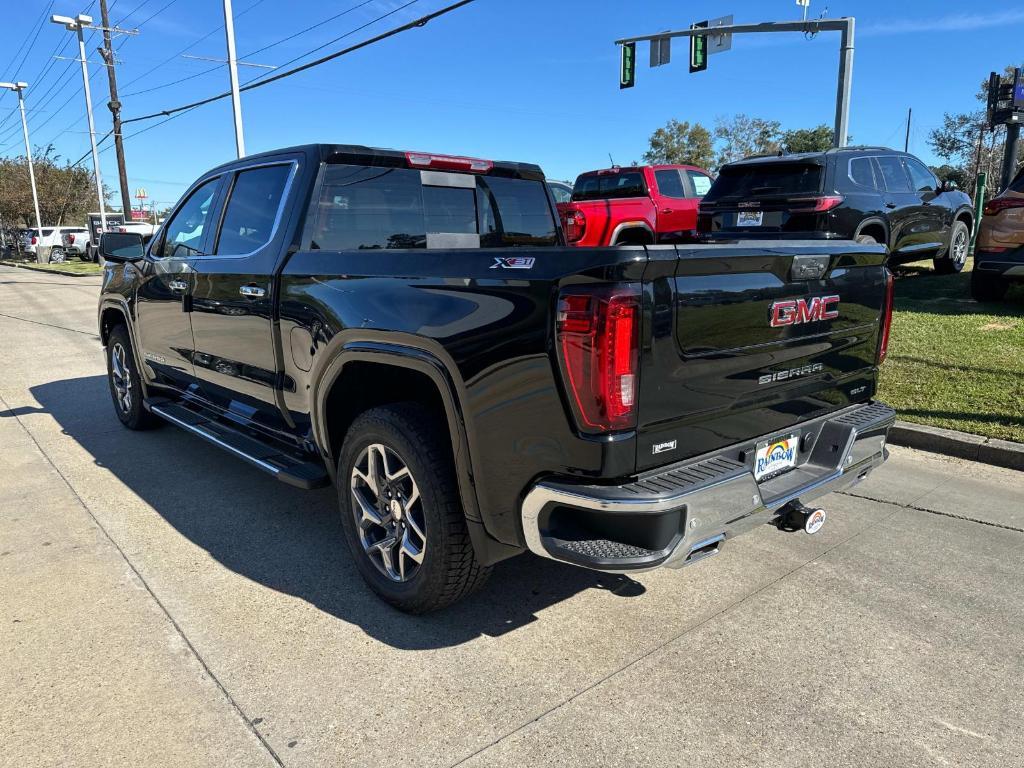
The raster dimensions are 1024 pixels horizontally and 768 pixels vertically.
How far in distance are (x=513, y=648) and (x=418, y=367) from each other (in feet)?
Result: 3.82

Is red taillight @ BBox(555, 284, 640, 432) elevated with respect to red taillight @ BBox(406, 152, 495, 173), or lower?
lower

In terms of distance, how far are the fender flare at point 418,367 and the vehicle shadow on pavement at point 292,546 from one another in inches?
26.8

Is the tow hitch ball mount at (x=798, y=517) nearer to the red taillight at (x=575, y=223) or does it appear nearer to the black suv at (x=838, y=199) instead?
the black suv at (x=838, y=199)

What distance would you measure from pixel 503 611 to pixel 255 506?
75.1 inches

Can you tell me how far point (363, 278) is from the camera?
10.1 ft

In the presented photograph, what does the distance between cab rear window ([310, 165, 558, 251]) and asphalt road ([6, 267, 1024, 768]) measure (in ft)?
5.31

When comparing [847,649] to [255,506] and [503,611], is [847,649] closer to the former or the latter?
[503,611]

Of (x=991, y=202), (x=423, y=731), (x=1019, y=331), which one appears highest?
(x=991, y=202)

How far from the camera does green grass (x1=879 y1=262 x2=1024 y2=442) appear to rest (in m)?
5.36

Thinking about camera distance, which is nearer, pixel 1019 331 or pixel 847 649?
pixel 847 649

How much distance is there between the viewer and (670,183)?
13.0 meters

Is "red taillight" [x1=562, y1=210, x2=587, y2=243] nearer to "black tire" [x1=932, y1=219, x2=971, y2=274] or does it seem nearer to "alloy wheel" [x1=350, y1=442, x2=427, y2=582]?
"black tire" [x1=932, y1=219, x2=971, y2=274]

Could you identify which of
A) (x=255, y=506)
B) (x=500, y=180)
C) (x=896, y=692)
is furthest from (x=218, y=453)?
(x=896, y=692)

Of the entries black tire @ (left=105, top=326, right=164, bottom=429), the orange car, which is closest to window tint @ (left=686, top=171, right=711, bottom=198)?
the orange car
